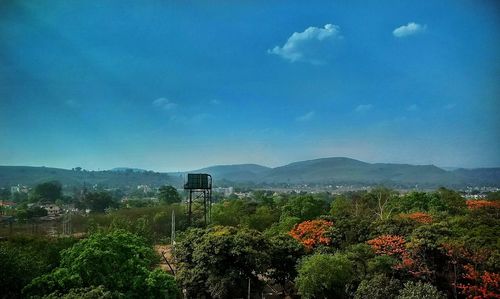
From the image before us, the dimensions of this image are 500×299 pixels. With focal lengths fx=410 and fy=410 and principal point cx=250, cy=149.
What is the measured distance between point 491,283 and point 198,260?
956 centimetres

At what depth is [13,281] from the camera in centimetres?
1158

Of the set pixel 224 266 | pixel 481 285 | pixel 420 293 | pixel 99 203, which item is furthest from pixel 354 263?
pixel 99 203

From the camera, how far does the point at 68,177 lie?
17262cm

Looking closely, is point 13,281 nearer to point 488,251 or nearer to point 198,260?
point 198,260

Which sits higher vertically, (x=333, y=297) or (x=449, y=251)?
(x=449, y=251)

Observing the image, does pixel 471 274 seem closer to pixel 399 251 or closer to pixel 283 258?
pixel 399 251

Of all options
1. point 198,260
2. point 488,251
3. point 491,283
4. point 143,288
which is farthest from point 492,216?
point 143,288

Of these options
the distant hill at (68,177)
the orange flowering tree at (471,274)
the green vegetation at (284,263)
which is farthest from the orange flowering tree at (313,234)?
the distant hill at (68,177)

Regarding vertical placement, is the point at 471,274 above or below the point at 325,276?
above

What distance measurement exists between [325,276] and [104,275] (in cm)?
740

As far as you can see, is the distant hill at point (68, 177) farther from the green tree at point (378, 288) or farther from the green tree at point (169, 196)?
the green tree at point (378, 288)

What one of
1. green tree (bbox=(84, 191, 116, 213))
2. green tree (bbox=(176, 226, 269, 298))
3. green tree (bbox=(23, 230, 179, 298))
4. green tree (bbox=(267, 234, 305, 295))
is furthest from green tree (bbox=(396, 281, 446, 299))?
green tree (bbox=(84, 191, 116, 213))

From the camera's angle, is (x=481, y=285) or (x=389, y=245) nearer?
(x=481, y=285)

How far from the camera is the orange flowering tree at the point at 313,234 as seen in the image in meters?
18.5
